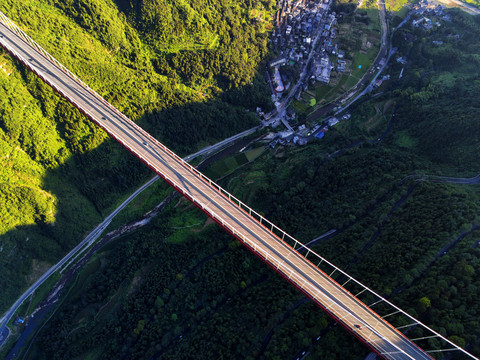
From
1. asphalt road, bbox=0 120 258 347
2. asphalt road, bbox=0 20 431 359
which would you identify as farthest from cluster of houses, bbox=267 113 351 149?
asphalt road, bbox=0 20 431 359

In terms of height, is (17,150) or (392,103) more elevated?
(17,150)

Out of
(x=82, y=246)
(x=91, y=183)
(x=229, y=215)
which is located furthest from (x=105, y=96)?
(x=229, y=215)

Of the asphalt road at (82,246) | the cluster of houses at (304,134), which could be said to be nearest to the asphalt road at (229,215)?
the asphalt road at (82,246)

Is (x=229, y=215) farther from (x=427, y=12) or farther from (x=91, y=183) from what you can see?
(x=427, y=12)

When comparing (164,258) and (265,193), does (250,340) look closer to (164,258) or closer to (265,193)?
(164,258)

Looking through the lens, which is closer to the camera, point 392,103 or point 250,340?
point 250,340

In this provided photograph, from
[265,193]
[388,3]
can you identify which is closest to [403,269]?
[265,193]

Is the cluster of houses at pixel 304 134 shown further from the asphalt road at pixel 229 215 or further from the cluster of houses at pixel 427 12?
the cluster of houses at pixel 427 12
